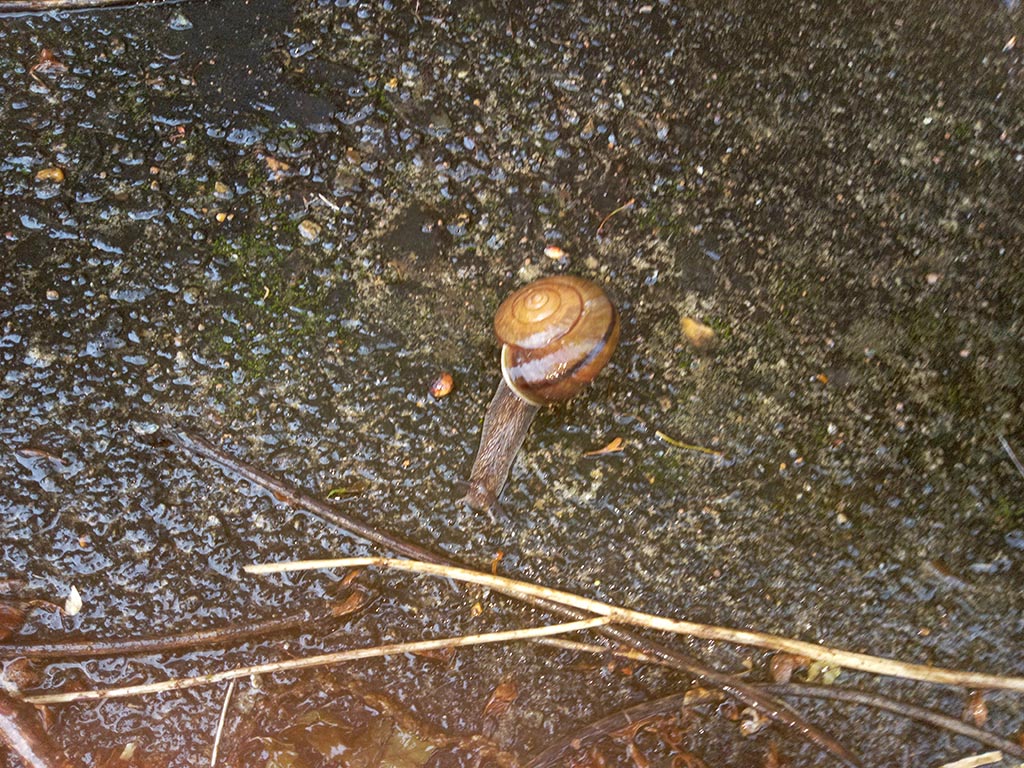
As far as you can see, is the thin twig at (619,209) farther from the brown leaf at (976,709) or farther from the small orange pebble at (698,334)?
the brown leaf at (976,709)

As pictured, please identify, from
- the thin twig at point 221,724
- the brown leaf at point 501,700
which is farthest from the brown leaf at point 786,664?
the thin twig at point 221,724

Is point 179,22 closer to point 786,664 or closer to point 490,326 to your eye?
point 490,326

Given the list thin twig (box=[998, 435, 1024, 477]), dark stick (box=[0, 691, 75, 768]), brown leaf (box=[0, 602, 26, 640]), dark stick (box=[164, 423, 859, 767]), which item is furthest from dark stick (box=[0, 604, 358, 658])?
thin twig (box=[998, 435, 1024, 477])

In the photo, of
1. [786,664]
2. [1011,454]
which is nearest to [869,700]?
[786,664]

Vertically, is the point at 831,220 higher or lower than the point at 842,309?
higher

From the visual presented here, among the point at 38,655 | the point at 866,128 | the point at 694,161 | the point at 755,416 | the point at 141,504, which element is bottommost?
the point at 38,655

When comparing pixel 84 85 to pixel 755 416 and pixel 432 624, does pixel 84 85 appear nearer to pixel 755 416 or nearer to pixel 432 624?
pixel 432 624

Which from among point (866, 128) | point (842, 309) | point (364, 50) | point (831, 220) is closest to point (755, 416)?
point (842, 309)
